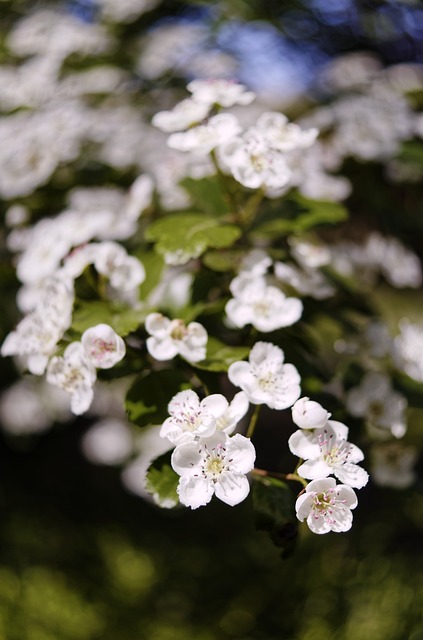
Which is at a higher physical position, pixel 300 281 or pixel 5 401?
pixel 300 281

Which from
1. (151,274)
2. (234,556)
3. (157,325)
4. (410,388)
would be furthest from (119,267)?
(234,556)

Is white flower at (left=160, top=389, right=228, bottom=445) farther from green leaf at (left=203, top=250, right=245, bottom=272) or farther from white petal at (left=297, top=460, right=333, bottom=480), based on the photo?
green leaf at (left=203, top=250, right=245, bottom=272)

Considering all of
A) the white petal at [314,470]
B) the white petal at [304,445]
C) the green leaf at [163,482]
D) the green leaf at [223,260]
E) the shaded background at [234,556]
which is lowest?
the shaded background at [234,556]

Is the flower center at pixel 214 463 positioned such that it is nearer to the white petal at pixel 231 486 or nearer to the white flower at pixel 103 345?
the white petal at pixel 231 486

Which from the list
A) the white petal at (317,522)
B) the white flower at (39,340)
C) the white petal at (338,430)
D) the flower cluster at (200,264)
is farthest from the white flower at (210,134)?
the white petal at (317,522)

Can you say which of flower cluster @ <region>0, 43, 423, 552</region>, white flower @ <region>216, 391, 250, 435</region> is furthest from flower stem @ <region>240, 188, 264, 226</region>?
white flower @ <region>216, 391, 250, 435</region>

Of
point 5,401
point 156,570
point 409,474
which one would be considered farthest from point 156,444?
point 409,474

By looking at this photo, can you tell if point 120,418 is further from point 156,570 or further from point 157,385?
point 157,385
